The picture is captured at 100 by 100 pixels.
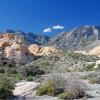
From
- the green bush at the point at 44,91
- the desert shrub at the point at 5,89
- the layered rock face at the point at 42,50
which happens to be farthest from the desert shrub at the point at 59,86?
the layered rock face at the point at 42,50

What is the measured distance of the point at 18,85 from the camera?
3753 centimetres

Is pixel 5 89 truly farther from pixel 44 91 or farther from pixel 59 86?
pixel 59 86

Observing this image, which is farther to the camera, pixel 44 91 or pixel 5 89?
pixel 44 91

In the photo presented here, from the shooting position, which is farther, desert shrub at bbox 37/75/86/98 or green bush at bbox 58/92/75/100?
desert shrub at bbox 37/75/86/98

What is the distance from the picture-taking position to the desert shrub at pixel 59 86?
107 ft

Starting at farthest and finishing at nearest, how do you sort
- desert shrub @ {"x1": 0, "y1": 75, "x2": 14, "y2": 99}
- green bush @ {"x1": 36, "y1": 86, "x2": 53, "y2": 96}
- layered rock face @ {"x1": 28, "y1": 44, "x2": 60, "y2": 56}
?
layered rock face @ {"x1": 28, "y1": 44, "x2": 60, "y2": 56} < green bush @ {"x1": 36, "y1": 86, "x2": 53, "y2": 96} < desert shrub @ {"x1": 0, "y1": 75, "x2": 14, "y2": 99}

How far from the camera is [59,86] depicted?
3428 cm

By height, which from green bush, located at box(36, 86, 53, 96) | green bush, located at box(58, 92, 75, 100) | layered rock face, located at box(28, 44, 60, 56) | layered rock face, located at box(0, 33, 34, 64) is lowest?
green bush, located at box(58, 92, 75, 100)

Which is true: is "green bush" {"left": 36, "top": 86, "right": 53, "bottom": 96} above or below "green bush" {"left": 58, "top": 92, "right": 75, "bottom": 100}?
above

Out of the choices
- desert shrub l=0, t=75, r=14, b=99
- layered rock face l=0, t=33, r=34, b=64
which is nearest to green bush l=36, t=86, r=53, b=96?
desert shrub l=0, t=75, r=14, b=99

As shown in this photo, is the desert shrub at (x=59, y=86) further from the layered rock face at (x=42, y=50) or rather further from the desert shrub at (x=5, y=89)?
the layered rock face at (x=42, y=50)

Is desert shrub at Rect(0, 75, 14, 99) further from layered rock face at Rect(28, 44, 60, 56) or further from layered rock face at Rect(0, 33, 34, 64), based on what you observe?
layered rock face at Rect(28, 44, 60, 56)

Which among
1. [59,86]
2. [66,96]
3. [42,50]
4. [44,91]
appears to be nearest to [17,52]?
[42,50]

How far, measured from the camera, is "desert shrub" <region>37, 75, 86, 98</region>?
3253cm
